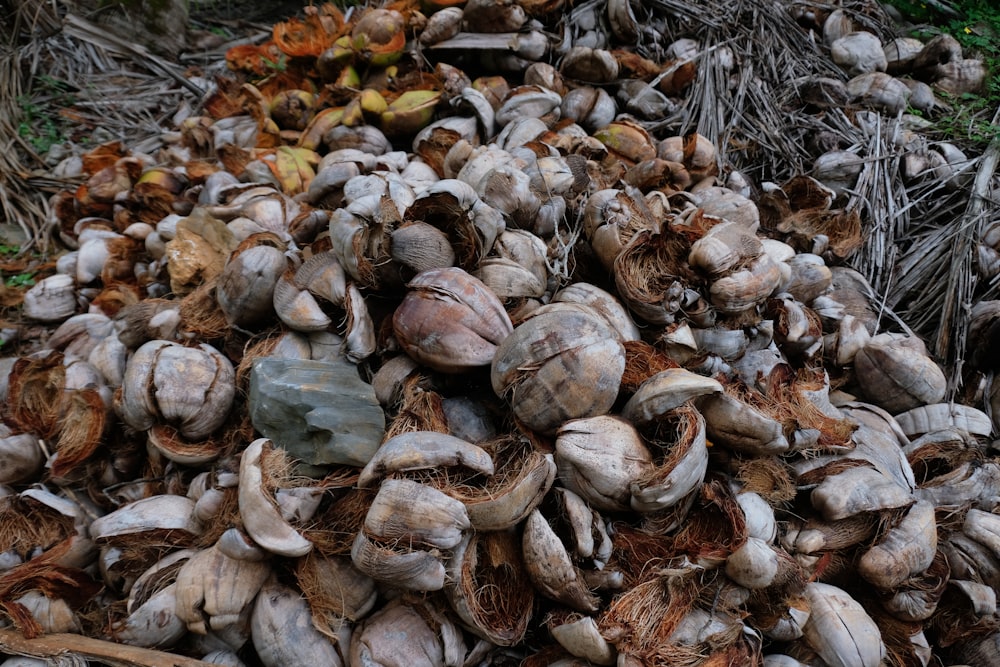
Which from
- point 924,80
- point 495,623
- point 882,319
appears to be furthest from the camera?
point 924,80

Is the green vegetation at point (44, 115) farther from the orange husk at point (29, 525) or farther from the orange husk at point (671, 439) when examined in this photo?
the orange husk at point (671, 439)

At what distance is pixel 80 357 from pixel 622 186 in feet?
8.55

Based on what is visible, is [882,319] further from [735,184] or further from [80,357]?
[80,357]

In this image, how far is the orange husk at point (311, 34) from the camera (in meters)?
4.34

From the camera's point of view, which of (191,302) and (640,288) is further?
(191,302)

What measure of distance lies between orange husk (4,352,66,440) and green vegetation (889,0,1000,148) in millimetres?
4949

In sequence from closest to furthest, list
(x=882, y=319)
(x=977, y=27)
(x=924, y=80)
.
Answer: (x=882, y=319), (x=924, y=80), (x=977, y=27)

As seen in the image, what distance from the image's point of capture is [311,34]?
443 centimetres

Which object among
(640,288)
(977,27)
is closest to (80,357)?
(640,288)

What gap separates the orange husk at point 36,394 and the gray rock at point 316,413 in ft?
3.38

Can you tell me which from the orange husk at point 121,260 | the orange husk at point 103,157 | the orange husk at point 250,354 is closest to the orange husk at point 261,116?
the orange husk at point 103,157

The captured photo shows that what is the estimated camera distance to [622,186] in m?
3.17

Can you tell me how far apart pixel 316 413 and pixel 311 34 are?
133 inches

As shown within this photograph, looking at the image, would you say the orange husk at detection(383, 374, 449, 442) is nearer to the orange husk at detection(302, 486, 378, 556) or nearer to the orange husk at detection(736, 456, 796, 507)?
the orange husk at detection(302, 486, 378, 556)
